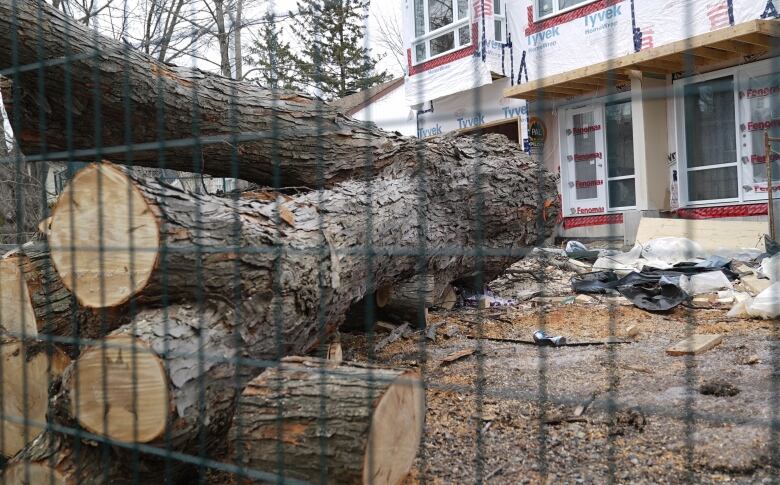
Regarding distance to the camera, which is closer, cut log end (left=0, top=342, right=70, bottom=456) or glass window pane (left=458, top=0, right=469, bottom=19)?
cut log end (left=0, top=342, right=70, bottom=456)

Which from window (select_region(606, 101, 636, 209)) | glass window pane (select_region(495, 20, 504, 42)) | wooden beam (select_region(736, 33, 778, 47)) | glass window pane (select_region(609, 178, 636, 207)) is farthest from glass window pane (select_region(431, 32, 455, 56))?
wooden beam (select_region(736, 33, 778, 47))

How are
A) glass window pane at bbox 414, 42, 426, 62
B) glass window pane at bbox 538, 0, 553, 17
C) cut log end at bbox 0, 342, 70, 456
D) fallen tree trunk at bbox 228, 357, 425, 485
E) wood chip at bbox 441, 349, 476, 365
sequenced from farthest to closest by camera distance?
glass window pane at bbox 414, 42, 426, 62 → glass window pane at bbox 538, 0, 553, 17 → wood chip at bbox 441, 349, 476, 365 → cut log end at bbox 0, 342, 70, 456 → fallen tree trunk at bbox 228, 357, 425, 485

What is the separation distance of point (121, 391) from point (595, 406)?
53.6 inches

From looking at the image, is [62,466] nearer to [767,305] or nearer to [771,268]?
[767,305]

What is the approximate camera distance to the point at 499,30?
1068cm

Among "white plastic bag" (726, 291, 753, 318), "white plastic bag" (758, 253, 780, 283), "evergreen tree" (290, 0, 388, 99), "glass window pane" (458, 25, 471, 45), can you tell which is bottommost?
"white plastic bag" (726, 291, 753, 318)

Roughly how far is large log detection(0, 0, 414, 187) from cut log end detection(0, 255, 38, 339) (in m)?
0.75

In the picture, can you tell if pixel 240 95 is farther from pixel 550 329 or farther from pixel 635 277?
pixel 635 277

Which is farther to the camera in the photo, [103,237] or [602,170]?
[602,170]

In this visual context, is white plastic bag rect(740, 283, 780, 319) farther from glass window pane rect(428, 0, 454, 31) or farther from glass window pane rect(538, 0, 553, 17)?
glass window pane rect(428, 0, 454, 31)

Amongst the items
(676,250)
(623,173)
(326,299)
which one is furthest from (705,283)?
(623,173)

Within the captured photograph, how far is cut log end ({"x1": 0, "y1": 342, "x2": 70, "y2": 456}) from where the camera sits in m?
2.41

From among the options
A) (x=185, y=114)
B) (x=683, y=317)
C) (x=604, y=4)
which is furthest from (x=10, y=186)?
(x=604, y=4)

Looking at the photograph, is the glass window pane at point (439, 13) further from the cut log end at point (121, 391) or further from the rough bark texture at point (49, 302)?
the cut log end at point (121, 391)
